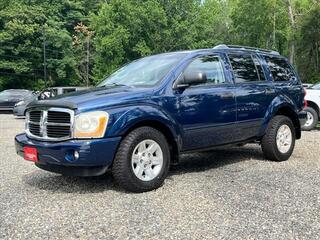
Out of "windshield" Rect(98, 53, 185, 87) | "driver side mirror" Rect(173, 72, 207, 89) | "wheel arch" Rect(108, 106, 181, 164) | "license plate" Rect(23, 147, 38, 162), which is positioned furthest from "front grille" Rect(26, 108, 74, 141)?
"driver side mirror" Rect(173, 72, 207, 89)

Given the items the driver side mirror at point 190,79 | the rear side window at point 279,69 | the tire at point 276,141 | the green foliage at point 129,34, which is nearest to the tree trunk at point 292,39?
the green foliage at point 129,34

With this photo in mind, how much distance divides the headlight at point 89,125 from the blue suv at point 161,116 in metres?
0.01

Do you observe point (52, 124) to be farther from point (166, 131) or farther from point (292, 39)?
point (292, 39)

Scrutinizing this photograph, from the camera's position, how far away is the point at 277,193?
5770 millimetres

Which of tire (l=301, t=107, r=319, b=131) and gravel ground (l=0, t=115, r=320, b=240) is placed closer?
gravel ground (l=0, t=115, r=320, b=240)

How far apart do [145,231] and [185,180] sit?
2.11 metres

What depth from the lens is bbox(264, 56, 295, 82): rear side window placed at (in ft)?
26.5

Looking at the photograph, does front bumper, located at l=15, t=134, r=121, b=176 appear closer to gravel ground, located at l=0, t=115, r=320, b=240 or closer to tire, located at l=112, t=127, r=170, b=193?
tire, located at l=112, t=127, r=170, b=193

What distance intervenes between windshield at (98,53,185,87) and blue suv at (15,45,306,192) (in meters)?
0.02

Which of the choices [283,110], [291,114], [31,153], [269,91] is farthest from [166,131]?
[291,114]

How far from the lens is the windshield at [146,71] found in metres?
6.51

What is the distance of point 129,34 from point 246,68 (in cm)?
3755

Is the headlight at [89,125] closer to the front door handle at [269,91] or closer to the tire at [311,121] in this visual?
the front door handle at [269,91]

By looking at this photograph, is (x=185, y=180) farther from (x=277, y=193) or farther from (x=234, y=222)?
(x=234, y=222)
